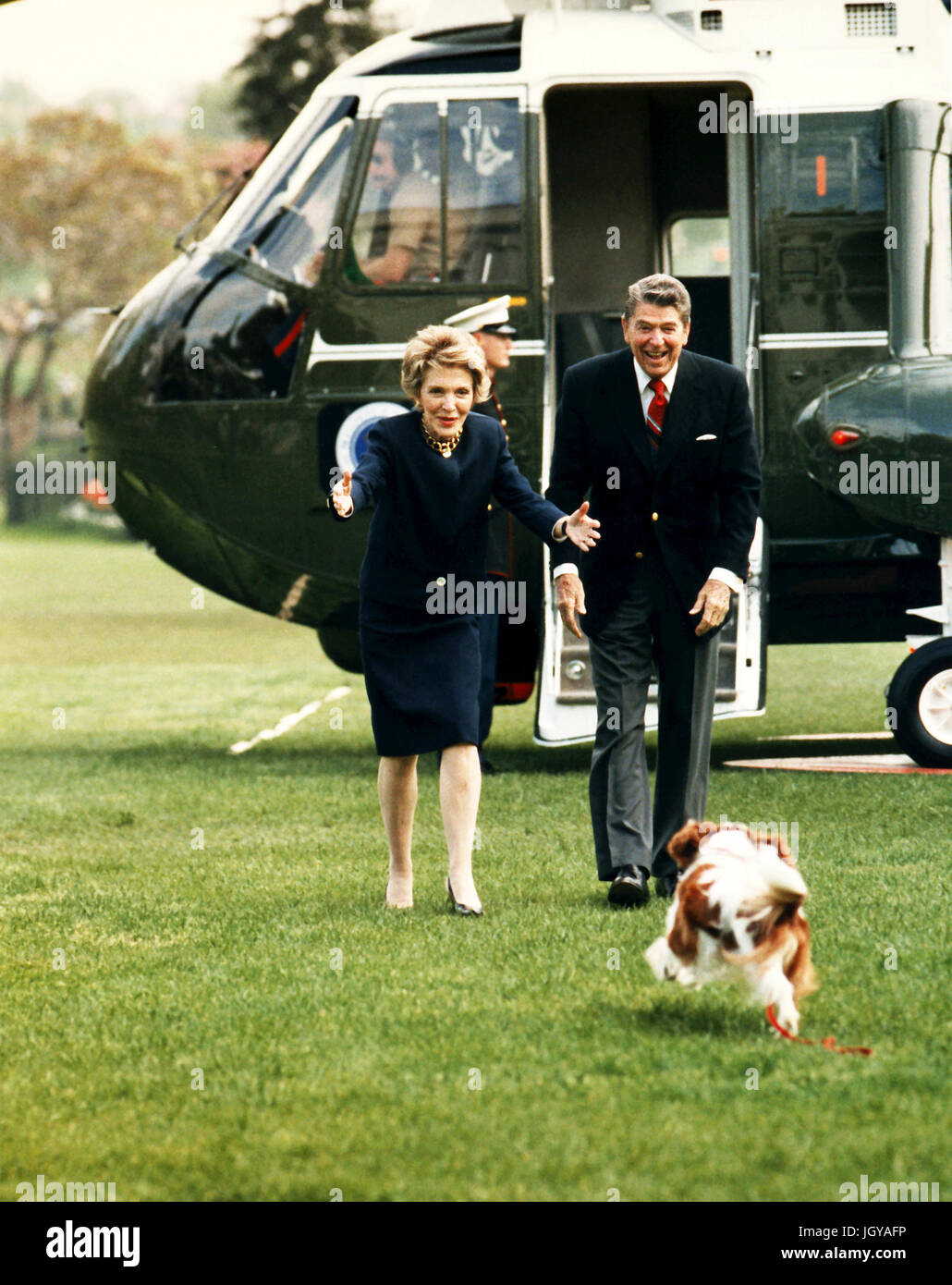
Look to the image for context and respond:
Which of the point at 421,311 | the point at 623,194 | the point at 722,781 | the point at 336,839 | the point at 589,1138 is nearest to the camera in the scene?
the point at 589,1138

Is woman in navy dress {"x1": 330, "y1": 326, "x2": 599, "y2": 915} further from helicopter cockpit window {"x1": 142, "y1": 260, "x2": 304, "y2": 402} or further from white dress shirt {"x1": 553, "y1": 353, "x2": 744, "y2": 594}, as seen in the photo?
helicopter cockpit window {"x1": 142, "y1": 260, "x2": 304, "y2": 402}

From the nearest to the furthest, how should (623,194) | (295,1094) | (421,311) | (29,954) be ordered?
(295,1094) < (29,954) < (421,311) < (623,194)

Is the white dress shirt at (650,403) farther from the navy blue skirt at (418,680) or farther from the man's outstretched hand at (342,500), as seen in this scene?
the man's outstretched hand at (342,500)

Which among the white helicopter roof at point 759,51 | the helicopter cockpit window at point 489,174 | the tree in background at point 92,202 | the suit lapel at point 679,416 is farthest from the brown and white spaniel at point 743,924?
the tree in background at point 92,202

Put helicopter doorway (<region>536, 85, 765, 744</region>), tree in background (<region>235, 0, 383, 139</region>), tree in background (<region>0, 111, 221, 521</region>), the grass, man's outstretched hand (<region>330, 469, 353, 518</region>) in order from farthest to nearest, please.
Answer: tree in background (<region>0, 111, 221, 521</region>)
tree in background (<region>235, 0, 383, 139</region>)
helicopter doorway (<region>536, 85, 765, 744</region>)
man's outstretched hand (<region>330, 469, 353, 518</region>)
the grass

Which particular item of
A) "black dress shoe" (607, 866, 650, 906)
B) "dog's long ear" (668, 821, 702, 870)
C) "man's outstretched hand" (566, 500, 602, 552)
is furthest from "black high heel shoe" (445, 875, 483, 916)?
"dog's long ear" (668, 821, 702, 870)

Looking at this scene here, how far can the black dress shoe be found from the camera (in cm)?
593

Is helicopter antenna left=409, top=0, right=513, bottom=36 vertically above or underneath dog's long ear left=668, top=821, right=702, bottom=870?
above

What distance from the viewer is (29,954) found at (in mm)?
5715

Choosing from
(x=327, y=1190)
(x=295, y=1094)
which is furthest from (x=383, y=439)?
(x=327, y=1190)

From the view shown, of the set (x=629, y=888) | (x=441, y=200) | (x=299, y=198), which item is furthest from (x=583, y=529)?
(x=299, y=198)

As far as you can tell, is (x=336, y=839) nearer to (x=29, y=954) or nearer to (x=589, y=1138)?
(x=29, y=954)

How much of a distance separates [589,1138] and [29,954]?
2.51m

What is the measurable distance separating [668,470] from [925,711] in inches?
140
